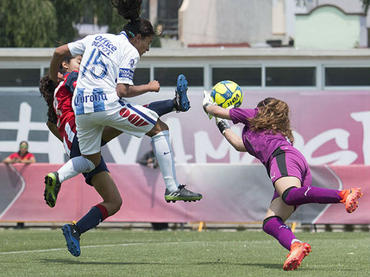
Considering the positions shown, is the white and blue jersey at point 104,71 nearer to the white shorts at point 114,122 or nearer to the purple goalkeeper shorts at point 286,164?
the white shorts at point 114,122

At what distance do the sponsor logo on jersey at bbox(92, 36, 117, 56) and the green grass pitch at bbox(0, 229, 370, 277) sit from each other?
1956 millimetres

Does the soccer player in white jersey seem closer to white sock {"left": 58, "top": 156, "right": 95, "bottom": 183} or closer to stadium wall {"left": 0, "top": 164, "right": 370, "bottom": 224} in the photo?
white sock {"left": 58, "top": 156, "right": 95, "bottom": 183}

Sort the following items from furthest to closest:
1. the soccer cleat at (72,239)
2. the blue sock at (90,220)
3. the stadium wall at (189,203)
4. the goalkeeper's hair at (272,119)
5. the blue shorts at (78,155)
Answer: the stadium wall at (189,203)
the blue sock at (90,220)
the blue shorts at (78,155)
the soccer cleat at (72,239)
the goalkeeper's hair at (272,119)

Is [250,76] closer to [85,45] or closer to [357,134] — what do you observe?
[357,134]

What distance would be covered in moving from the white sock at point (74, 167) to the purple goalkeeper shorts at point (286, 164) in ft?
5.84

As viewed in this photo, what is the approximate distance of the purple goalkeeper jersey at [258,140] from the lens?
8.91m

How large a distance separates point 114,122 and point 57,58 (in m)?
0.83

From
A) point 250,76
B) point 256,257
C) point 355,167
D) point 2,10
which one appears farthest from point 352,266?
point 2,10

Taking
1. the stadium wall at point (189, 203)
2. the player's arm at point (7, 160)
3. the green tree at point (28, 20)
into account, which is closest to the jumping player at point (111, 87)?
the stadium wall at point (189, 203)

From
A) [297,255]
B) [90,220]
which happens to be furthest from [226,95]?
[297,255]

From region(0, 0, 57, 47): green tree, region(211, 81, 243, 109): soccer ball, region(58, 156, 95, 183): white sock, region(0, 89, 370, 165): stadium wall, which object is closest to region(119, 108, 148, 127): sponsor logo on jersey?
region(58, 156, 95, 183): white sock

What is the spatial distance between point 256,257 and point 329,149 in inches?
390

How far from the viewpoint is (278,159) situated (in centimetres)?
879

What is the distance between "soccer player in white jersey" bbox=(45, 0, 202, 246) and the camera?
885 centimetres
